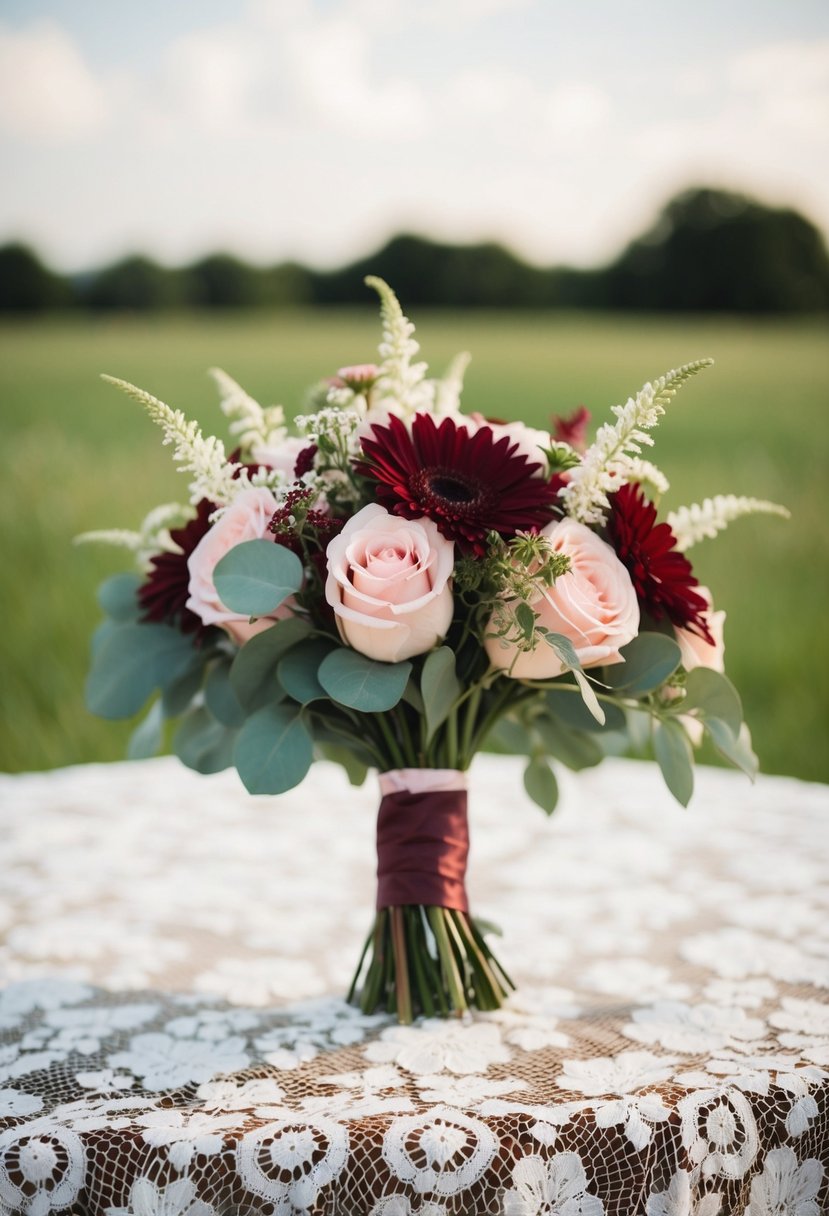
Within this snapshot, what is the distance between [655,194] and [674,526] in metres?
6.03

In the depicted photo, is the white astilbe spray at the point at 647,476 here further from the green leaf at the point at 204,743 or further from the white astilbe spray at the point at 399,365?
the green leaf at the point at 204,743

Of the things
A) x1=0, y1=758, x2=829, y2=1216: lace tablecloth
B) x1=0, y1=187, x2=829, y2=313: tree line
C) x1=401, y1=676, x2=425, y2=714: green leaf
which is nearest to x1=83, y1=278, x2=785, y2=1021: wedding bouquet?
x1=401, y1=676, x2=425, y2=714: green leaf

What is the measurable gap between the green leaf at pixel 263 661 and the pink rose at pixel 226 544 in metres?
0.02

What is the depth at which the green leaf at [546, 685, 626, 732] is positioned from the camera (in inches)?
44.3

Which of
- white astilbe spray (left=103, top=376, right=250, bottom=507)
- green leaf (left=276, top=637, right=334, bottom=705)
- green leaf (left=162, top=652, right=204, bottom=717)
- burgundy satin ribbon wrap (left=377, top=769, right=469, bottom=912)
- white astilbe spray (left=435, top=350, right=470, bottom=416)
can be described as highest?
white astilbe spray (left=435, top=350, right=470, bottom=416)

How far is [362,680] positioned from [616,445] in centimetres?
33

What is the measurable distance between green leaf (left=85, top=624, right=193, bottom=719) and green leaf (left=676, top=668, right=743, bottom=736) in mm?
559

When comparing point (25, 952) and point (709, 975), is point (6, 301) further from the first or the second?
point (709, 975)

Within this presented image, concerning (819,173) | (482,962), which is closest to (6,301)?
(819,173)

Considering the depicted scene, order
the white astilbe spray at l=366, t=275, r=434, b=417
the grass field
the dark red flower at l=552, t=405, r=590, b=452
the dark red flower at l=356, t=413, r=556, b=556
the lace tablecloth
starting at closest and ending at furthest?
1. the lace tablecloth
2. the dark red flower at l=356, t=413, r=556, b=556
3. the white astilbe spray at l=366, t=275, r=434, b=417
4. the dark red flower at l=552, t=405, r=590, b=452
5. the grass field

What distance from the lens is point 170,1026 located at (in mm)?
1125

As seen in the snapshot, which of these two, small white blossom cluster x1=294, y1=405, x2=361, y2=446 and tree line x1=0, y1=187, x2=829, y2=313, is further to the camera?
tree line x1=0, y1=187, x2=829, y2=313

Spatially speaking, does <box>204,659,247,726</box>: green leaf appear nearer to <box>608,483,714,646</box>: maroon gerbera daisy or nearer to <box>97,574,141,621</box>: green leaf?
<box>97,574,141,621</box>: green leaf

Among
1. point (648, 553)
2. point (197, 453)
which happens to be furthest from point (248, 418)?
point (648, 553)
